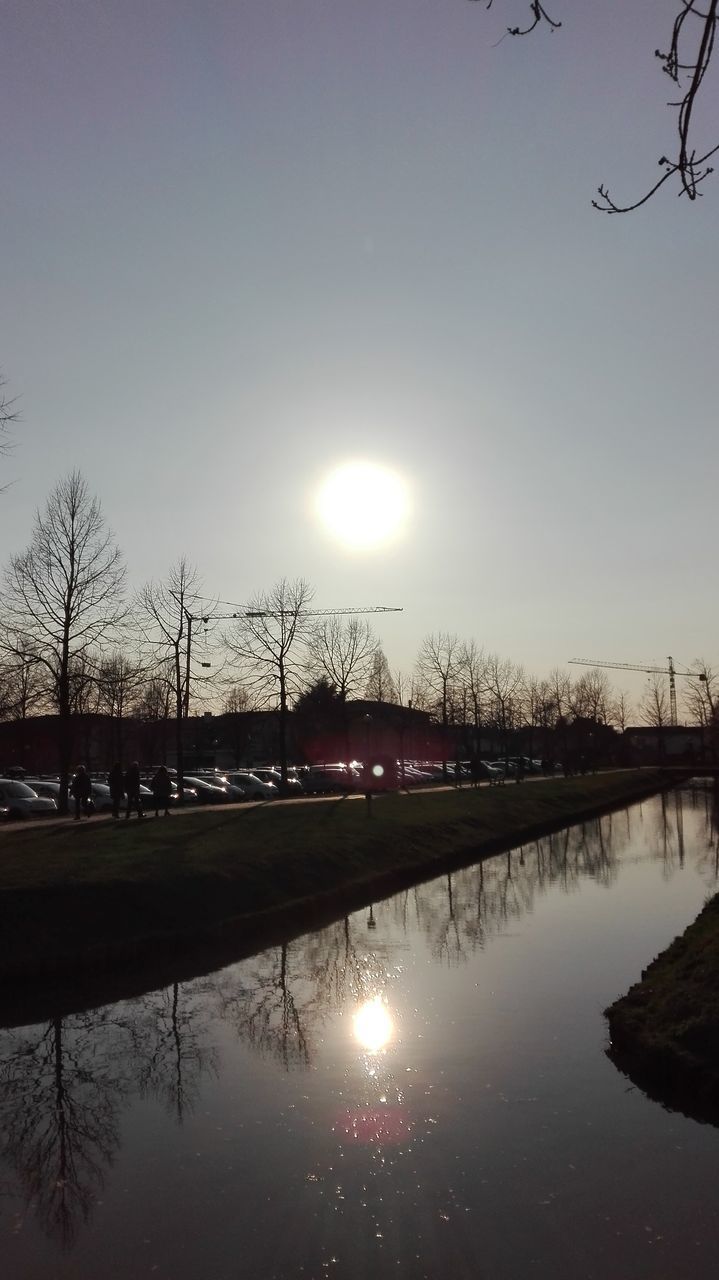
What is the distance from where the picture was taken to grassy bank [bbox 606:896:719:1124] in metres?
11.0

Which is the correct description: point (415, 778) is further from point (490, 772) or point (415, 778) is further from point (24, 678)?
point (24, 678)

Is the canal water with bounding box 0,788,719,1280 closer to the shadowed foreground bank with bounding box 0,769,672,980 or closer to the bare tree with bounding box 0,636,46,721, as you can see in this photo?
the shadowed foreground bank with bounding box 0,769,672,980

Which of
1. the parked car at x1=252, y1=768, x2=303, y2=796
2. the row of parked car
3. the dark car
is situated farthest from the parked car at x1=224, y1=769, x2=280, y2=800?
the dark car

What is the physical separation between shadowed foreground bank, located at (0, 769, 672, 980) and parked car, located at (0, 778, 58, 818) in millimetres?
7111

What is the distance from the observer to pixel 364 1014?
49.8ft

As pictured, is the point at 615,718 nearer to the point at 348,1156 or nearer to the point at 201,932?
the point at 201,932

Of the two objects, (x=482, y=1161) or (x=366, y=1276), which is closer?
(x=366, y=1276)

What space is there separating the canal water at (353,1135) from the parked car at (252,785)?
40.9 m

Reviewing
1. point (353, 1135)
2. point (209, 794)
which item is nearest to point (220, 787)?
point (209, 794)

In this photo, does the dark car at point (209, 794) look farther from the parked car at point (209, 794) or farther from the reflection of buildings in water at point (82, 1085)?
the reflection of buildings in water at point (82, 1085)

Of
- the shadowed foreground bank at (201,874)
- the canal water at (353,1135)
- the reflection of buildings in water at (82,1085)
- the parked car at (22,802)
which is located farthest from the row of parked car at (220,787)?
the reflection of buildings in water at (82,1085)

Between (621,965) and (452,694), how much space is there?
5964 centimetres

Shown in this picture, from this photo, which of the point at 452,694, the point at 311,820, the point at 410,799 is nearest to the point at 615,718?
the point at 452,694

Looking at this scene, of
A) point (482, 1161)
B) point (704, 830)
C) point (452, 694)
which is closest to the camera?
point (482, 1161)
